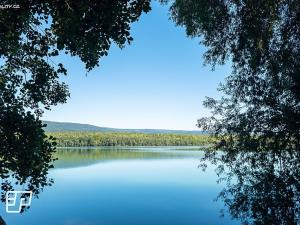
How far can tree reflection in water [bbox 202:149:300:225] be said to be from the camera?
11742mm

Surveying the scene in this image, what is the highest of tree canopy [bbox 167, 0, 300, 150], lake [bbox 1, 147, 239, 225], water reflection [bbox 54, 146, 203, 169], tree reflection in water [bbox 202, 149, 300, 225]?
tree canopy [bbox 167, 0, 300, 150]

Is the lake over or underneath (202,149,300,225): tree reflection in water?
underneath

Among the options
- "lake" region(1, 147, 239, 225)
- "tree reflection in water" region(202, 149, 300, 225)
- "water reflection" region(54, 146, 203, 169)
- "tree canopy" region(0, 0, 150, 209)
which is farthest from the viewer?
"water reflection" region(54, 146, 203, 169)

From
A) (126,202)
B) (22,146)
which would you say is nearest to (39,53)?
(22,146)

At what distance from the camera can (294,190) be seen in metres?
11.8

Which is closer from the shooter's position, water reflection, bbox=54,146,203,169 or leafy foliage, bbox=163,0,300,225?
leafy foliage, bbox=163,0,300,225

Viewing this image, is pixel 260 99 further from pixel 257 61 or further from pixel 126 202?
pixel 126 202

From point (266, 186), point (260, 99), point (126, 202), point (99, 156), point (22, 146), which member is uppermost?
point (260, 99)

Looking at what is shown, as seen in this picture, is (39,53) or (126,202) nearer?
(39,53)

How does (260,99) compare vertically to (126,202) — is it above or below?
above

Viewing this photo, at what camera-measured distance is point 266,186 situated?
468 inches

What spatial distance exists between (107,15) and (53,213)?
34903 mm

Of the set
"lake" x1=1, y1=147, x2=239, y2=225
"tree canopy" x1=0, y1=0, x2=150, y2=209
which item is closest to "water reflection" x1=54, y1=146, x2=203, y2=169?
"lake" x1=1, y1=147, x2=239, y2=225

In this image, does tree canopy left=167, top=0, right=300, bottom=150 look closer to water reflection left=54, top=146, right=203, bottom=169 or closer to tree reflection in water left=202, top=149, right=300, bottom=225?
tree reflection in water left=202, top=149, right=300, bottom=225
